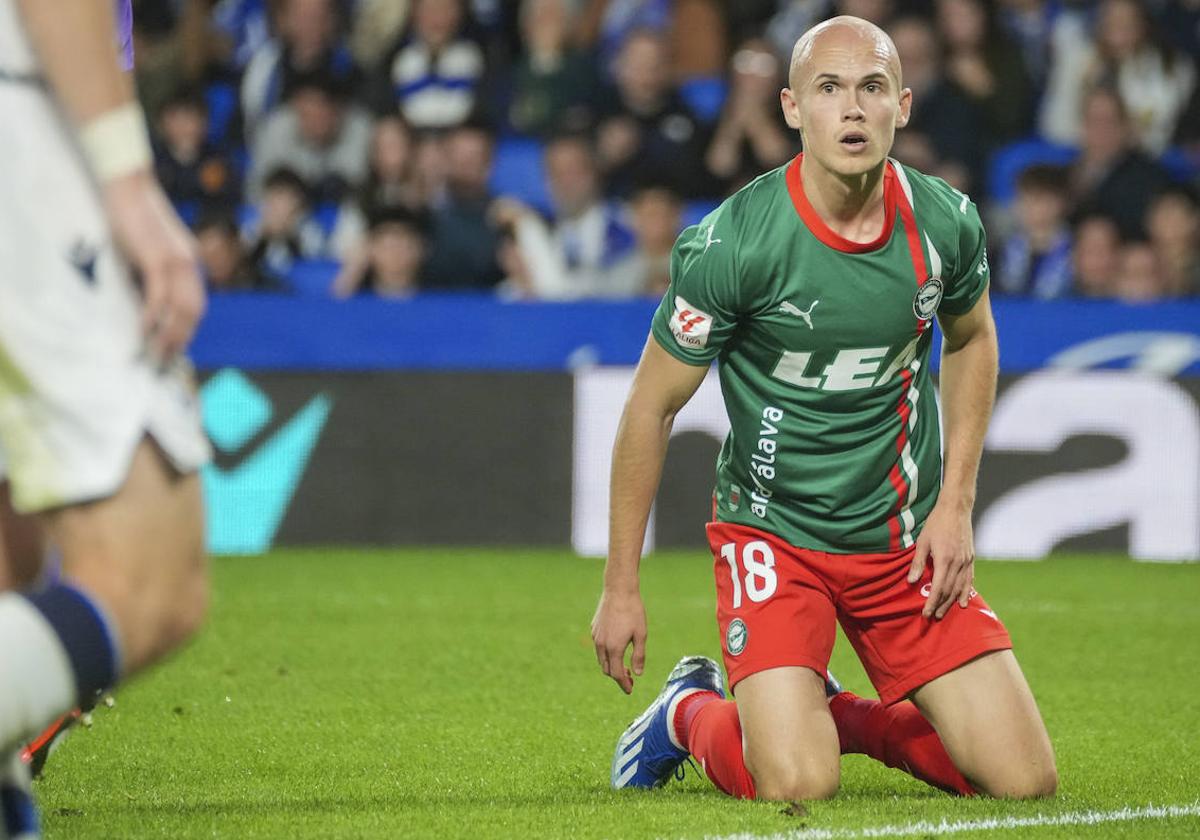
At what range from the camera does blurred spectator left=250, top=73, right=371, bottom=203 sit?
36.4 ft

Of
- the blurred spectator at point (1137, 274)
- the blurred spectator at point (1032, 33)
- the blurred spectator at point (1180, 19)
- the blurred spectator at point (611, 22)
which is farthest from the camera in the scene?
the blurred spectator at point (1180, 19)

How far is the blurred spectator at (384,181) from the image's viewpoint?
1051cm

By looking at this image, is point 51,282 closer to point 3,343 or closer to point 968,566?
point 3,343

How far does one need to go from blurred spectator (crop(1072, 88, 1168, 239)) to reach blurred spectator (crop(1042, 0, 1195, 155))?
32 centimetres

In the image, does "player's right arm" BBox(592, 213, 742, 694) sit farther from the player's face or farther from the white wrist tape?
the white wrist tape

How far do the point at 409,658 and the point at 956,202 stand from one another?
2629mm

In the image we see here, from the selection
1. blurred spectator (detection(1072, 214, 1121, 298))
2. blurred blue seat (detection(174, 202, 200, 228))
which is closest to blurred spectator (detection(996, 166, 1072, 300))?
blurred spectator (detection(1072, 214, 1121, 298))

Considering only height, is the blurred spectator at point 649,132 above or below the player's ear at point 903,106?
below

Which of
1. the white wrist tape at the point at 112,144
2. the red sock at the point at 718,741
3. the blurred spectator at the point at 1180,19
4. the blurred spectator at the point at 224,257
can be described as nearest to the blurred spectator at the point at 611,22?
the blurred spectator at the point at 224,257

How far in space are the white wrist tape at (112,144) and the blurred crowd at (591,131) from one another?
7182 mm

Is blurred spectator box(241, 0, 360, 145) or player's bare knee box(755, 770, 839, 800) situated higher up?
player's bare knee box(755, 770, 839, 800)

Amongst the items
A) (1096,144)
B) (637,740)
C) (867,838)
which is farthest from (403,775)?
(1096,144)

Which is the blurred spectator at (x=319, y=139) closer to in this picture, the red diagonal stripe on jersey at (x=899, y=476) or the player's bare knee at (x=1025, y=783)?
the red diagonal stripe on jersey at (x=899, y=476)

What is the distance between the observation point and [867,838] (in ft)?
11.1
